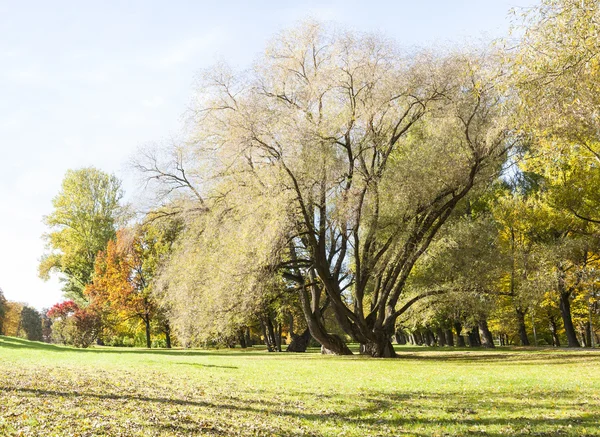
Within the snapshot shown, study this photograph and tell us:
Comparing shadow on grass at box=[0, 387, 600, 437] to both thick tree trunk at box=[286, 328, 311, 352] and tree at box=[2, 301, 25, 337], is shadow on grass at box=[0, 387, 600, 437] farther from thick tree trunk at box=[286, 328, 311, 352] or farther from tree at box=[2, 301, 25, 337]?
tree at box=[2, 301, 25, 337]

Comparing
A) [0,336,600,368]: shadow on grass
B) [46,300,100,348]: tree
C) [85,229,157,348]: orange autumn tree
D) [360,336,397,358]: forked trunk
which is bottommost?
[0,336,600,368]: shadow on grass

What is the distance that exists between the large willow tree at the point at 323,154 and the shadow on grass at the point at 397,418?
9.67 metres

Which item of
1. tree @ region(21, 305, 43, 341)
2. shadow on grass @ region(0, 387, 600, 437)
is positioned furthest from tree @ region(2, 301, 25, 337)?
shadow on grass @ region(0, 387, 600, 437)

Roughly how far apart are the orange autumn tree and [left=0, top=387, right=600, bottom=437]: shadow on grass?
3409 centimetres

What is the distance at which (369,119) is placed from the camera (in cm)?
2239

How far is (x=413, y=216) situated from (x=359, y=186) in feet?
11.3

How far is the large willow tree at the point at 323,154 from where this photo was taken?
20.6 metres

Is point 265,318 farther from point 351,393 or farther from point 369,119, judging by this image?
point 351,393

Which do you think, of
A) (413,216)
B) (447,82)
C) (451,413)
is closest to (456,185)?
(413,216)

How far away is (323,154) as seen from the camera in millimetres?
21125

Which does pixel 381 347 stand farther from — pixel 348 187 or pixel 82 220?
pixel 82 220

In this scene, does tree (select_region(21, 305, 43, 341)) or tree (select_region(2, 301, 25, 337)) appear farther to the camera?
tree (select_region(21, 305, 43, 341))

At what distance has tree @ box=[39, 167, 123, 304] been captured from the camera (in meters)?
49.4

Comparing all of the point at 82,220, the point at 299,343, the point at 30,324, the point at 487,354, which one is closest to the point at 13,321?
the point at 30,324
